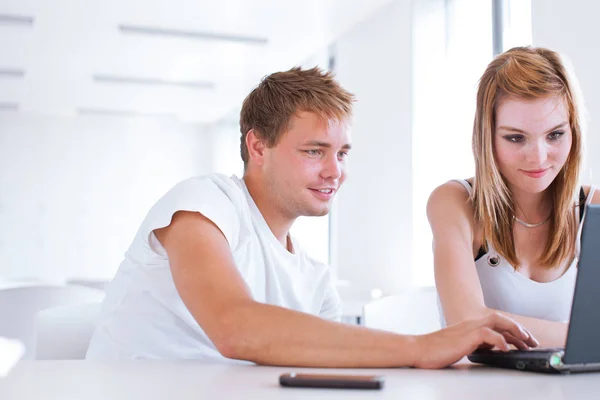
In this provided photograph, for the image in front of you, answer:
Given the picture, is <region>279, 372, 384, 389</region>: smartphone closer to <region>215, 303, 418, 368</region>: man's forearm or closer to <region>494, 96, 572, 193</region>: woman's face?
<region>215, 303, 418, 368</region>: man's forearm

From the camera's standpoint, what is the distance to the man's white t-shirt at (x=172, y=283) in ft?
5.30

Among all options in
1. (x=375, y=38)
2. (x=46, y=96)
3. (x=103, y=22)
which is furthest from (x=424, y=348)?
(x=46, y=96)

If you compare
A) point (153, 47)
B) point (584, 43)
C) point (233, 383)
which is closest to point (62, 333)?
point (233, 383)

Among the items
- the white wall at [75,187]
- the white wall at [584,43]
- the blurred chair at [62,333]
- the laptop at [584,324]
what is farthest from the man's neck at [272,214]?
the white wall at [75,187]

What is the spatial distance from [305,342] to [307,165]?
0.78 m

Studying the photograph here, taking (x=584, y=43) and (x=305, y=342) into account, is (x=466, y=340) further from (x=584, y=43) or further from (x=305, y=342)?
(x=584, y=43)

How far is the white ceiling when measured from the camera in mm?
6352

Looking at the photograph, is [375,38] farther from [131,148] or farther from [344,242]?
[131,148]

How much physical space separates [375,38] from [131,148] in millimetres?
5760

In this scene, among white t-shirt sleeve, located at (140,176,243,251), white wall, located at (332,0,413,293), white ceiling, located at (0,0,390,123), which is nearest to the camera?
white t-shirt sleeve, located at (140,176,243,251)

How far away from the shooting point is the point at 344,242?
673cm

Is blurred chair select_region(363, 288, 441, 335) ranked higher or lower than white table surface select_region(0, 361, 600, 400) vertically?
lower

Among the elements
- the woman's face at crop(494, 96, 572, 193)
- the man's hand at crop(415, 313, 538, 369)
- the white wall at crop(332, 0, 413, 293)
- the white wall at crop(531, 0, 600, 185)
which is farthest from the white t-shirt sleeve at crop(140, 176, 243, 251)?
the white wall at crop(332, 0, 413, 293)

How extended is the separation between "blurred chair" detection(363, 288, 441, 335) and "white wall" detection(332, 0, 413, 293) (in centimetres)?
331
